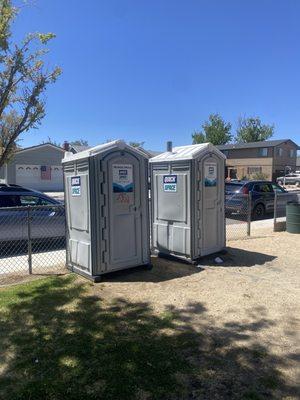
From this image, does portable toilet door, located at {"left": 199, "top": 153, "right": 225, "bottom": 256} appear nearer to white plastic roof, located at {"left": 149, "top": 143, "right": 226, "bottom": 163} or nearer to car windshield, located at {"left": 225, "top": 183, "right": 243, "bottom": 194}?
white plastic roof, located at {"left": 149, "top": 143, "right": 226, "bottom": 163}

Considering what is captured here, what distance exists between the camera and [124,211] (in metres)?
6.39

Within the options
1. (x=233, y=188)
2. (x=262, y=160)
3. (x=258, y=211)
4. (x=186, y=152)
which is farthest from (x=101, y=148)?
(x=262, y=160)

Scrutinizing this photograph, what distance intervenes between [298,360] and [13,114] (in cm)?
1840

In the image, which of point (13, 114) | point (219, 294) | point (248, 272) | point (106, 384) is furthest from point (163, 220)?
point (13, 114)

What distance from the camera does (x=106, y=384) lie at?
328 centimetres

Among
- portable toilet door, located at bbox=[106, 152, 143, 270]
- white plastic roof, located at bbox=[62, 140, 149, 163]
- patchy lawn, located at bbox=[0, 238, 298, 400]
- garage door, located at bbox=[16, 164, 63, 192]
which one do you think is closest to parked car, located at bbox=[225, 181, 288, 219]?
portable toilet door, located at bbox=[106, 152, 143, 270]

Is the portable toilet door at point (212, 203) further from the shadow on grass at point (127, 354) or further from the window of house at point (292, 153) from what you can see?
the window of house at point (292, 153)

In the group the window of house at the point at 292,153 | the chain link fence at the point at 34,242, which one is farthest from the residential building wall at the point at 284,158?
the chain link fence at the point at 34,242

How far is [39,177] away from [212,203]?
34.8 meters

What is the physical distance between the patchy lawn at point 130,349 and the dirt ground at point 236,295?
1.0 inches

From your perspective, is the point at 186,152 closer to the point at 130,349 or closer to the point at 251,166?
the point at 130,349

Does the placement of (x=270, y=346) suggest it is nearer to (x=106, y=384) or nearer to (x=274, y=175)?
(x=106, y=384)

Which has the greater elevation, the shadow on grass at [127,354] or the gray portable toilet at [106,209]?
the gray portable toilet at [106,209]

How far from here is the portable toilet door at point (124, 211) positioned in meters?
6.20
